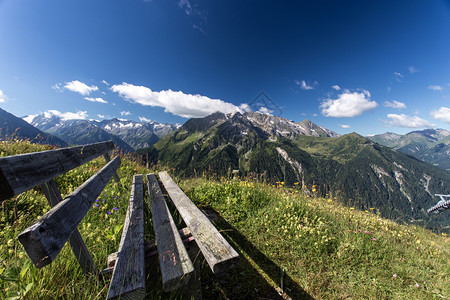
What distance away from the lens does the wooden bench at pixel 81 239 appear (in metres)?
1.11

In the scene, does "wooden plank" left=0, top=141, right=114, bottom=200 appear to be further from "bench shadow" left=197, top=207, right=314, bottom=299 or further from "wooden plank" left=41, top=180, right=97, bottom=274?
"bench shadow" left=197, top=207, right=314, bottom=299

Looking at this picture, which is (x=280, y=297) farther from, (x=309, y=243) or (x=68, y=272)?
(x=68, y=272)

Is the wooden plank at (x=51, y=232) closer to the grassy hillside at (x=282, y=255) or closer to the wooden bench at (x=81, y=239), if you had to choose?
the wooden bench at (x=81, y=239)

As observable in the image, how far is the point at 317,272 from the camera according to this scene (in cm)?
345

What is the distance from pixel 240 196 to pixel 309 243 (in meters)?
2.20

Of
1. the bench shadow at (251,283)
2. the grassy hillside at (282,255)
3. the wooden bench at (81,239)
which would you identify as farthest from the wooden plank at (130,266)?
the bench shadow at (251,283)

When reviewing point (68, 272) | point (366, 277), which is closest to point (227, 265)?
point (68, 272)

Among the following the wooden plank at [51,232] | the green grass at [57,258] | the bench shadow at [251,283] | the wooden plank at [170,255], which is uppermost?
the wooden plank at [51,232]

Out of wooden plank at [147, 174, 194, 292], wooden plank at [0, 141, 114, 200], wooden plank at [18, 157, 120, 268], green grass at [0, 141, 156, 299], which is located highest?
wooden plank at [0, 141, 114, 200]

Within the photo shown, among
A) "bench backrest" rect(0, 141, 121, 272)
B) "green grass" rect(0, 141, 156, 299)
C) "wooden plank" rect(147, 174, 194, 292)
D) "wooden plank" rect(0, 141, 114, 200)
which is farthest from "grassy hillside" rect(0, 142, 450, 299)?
"wooden plank" rect(0, 141, 114, 200)

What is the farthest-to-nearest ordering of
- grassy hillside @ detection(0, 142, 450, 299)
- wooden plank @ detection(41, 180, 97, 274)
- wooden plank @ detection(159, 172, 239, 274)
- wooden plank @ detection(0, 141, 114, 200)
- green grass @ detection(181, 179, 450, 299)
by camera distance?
green grass @ detection(181, 179, 450, 299), grassy hillside @ detection(0, 142, 450, 299), wooden plank @ detection(41, 180, 97, 274), wooden plank @ detection(159, 172, 239, 274), wooden plank @ detection(0, 141, 114, 200)

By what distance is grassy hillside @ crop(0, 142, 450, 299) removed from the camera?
2246 mm

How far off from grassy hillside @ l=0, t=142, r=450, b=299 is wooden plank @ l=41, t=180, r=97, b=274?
0.28 feet

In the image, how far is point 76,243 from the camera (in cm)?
201
